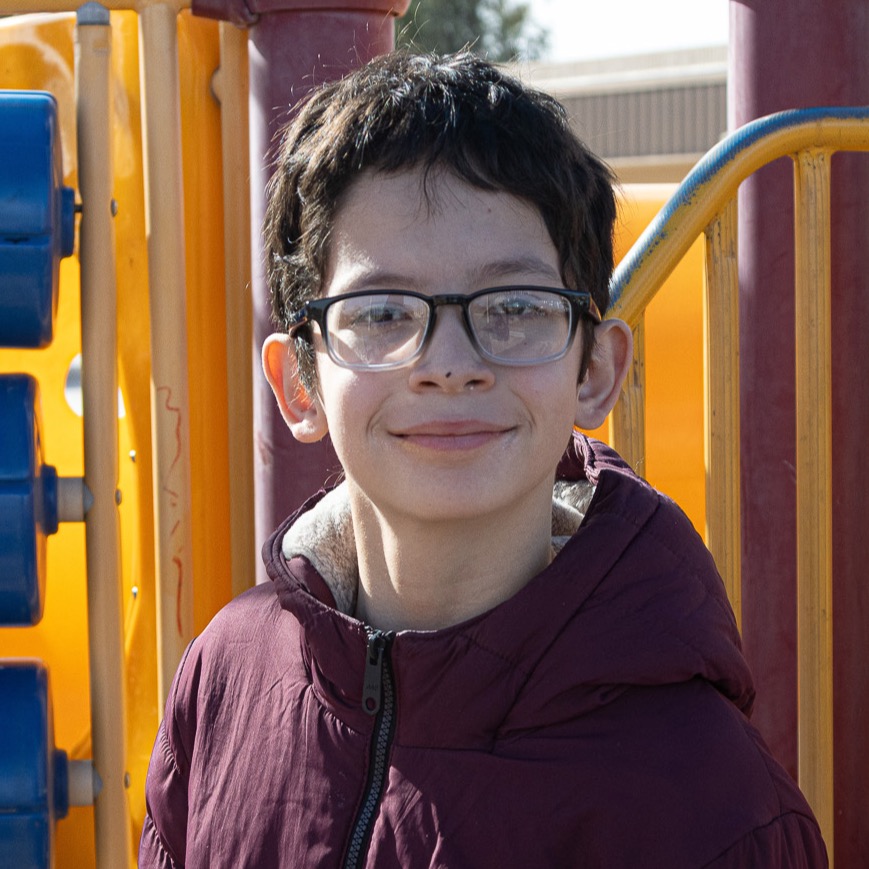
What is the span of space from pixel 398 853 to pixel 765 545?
1.39m

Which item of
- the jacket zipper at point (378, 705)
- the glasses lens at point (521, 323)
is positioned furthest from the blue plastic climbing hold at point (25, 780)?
the glasses lens at point (521, 323)

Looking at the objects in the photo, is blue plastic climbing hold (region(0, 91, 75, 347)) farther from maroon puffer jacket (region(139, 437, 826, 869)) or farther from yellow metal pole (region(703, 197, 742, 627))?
yellow metal pole (region(703, 197, 742, 627))

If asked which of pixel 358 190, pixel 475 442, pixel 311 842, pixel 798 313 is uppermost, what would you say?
pixel 358 190

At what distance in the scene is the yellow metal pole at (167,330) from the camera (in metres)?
2.27

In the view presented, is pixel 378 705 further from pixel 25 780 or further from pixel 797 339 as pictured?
pixel 797 339

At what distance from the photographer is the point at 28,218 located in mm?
1935

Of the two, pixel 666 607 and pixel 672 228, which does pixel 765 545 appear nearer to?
pixel 672 228

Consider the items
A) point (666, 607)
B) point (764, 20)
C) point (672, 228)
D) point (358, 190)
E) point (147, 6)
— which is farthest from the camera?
point (764, 20)

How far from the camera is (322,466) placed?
2.33 meters

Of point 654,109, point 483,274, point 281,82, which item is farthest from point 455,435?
point 654,109

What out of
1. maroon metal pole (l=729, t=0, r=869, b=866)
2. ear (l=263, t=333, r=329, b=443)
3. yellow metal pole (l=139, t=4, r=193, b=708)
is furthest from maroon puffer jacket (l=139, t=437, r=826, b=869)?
maroon metal pole (l=729, t=0, r=869, b=866)

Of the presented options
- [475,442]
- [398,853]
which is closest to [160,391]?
[475,442]

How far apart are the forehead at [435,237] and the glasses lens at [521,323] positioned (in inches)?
0.9

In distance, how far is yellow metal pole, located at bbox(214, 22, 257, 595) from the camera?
96.0 inches
